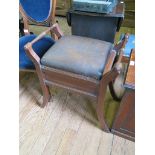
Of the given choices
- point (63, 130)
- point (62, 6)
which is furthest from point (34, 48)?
point (62, 6)

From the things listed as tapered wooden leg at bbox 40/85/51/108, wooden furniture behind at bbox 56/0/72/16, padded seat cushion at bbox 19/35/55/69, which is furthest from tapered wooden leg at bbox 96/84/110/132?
wooden furniture behind at bbox 56/0/72/16

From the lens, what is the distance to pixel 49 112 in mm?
1408

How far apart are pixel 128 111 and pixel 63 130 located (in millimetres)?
507

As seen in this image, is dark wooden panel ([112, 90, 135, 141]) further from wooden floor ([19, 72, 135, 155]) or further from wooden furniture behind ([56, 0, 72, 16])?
wooden furniture behind ([56, 0, 72, 16])

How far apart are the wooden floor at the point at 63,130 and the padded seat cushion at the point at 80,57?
0.46m

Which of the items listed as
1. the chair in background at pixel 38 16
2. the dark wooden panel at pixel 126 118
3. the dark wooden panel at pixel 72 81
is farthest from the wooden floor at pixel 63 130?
the chair in background at pixel 38 16

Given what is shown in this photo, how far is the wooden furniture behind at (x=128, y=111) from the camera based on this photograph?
961 mm

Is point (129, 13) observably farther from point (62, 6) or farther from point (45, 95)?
point (45, 95)

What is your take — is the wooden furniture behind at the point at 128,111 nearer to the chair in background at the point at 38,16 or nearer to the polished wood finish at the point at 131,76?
the polished wood finish at the point at 131,76
